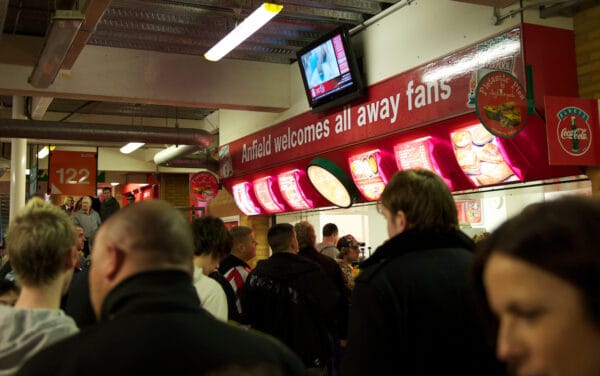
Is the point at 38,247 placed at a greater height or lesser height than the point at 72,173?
lesser

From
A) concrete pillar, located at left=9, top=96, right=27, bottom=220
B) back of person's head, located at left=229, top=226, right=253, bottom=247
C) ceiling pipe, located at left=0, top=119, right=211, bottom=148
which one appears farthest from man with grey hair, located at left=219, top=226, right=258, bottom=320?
concrete pillar, located at left=9, top=96, right=27, bottom=220

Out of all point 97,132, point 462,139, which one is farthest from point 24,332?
point 97,132

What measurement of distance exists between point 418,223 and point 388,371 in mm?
570

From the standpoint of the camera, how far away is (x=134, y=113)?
13633 mm

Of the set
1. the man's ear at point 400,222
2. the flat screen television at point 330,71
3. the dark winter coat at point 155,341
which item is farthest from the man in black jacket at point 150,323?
the flat screen television at point 330,71

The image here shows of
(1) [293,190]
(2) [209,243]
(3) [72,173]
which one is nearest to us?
(2) [209,243]

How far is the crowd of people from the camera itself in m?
0.90

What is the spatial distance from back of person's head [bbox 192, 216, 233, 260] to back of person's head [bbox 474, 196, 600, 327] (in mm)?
3303

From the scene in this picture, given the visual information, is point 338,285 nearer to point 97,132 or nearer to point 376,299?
point 376,299

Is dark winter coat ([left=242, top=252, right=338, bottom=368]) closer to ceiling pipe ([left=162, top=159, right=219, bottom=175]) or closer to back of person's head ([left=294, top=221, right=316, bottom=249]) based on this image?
back of person's head ([left=294, top=221, right=316, bottom=249])

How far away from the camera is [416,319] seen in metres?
2.18

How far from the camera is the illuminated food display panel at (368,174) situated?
7031 mm

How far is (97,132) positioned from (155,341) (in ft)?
31.2

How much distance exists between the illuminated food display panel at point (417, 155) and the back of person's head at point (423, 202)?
373cm
